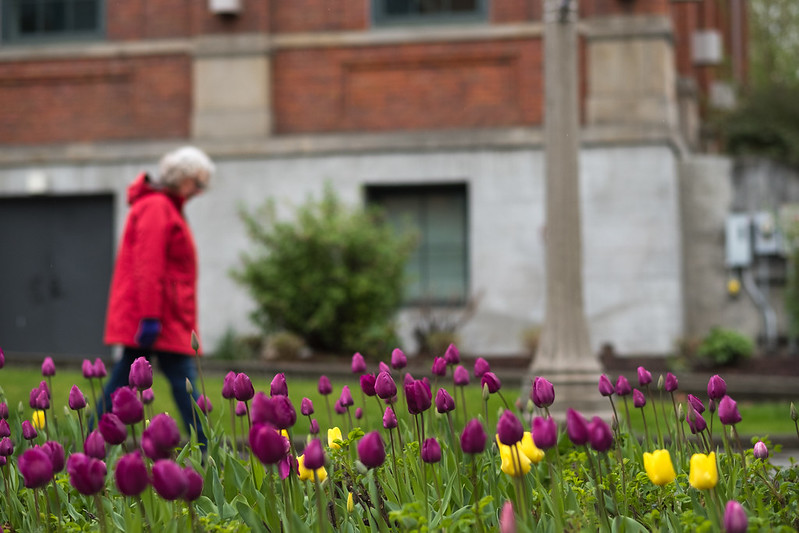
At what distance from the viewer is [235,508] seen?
300 cm

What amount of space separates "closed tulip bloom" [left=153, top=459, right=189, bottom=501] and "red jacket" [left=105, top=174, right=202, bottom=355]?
3.48 meters

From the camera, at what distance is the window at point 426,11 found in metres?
14.5

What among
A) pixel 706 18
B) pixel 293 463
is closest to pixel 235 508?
pixel 293 463

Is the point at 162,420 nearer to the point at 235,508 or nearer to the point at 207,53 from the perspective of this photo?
the point at 235,508

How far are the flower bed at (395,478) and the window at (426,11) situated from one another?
11.2 metres

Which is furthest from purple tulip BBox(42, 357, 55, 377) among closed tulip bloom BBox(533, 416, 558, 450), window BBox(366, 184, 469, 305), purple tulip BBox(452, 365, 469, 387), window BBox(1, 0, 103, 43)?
window BBox(1, 0, 103, 43)

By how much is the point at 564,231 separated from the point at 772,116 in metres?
11.8

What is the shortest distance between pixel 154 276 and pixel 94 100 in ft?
33.2

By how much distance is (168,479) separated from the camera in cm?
225

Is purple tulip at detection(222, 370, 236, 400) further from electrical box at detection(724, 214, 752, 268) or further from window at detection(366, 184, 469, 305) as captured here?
electrical box at detection(724, 214, 752, 268)

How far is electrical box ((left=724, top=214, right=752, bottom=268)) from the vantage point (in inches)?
560

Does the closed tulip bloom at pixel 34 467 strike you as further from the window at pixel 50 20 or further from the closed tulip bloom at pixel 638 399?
the window at pixel 50 20

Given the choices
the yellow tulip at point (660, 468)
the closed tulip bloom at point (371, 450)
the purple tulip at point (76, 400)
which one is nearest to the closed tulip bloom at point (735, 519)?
the yellow tulip at point (660, 468)

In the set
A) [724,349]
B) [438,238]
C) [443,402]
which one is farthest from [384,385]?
[438,238]
